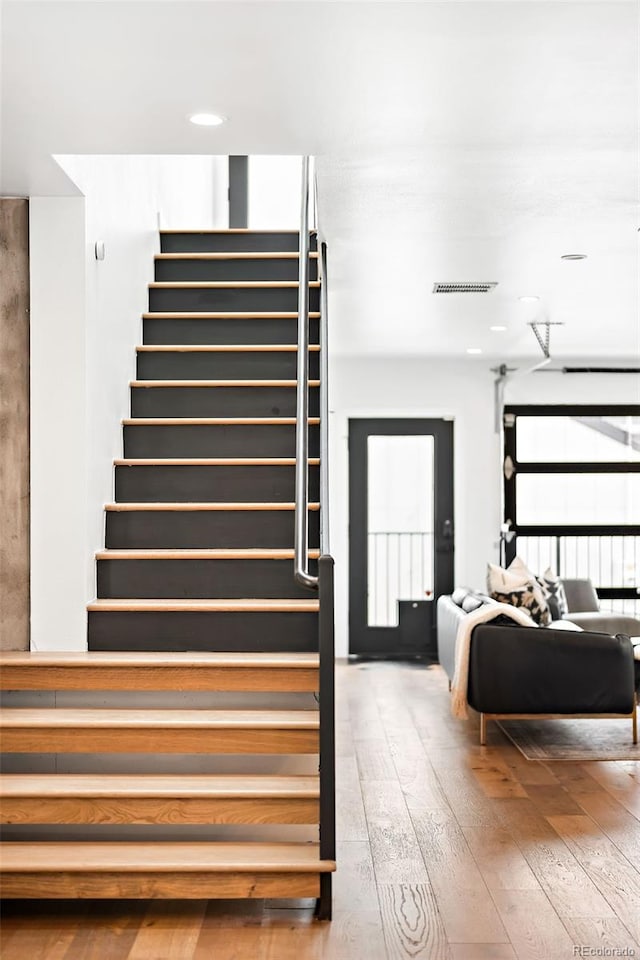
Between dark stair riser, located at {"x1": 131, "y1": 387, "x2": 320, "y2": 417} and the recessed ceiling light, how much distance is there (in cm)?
185

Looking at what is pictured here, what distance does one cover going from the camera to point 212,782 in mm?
3572

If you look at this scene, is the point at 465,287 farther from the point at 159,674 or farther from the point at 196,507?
the point at 159,674

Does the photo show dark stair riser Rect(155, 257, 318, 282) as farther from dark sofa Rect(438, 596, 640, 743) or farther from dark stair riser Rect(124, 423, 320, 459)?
dark sofa Rect(438, 596, 640, 743)

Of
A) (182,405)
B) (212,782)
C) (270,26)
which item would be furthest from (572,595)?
(270,26)

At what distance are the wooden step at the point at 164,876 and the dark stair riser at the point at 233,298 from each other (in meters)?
3.05

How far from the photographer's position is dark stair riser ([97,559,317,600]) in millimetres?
4355

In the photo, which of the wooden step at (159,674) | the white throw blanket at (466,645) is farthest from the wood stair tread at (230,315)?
the wooden step at (159,674)

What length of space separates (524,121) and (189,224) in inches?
169

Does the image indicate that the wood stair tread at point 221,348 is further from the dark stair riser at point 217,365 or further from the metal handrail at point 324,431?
the metal handrail at point 324,431

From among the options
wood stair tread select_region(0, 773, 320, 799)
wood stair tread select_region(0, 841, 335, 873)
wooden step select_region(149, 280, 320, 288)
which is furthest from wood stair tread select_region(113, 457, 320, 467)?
wood stair tread select_region(0, 841, 335, 873)

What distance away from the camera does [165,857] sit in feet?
11.0

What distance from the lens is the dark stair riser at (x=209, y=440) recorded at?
192 inches

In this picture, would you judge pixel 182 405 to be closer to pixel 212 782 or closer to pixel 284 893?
pixel 212 782

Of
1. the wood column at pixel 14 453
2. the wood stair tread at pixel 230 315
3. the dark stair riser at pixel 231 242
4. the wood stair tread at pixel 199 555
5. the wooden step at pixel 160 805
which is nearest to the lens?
the wooden step at pixel 160 805
